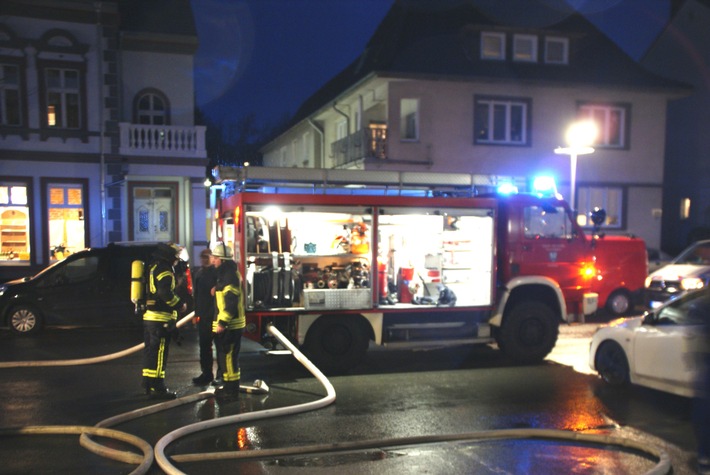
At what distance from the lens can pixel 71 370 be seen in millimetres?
8508

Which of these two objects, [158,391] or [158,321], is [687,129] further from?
[158,391]

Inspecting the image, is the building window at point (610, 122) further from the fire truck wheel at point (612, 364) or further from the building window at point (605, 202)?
the fire truck wheel at point (612, 364)

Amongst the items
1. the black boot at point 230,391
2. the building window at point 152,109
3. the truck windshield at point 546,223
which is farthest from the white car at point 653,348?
the building window at point 152,109

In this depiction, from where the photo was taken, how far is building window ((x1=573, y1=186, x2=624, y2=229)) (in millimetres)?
22188

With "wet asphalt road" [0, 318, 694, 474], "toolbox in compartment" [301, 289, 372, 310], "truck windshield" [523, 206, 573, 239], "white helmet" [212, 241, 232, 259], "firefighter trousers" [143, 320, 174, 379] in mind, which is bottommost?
"wet asphalt road" [0, 318, 694, 474]

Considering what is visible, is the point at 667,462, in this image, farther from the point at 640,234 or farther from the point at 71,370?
the point at 640,234

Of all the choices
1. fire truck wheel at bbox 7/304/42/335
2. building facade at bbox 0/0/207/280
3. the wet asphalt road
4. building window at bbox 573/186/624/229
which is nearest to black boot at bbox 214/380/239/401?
the wet asphalt road

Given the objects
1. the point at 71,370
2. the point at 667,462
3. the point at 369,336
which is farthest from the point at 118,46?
the point at 667,462

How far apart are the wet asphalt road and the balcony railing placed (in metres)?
11.8

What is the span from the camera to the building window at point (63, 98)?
1744 cm

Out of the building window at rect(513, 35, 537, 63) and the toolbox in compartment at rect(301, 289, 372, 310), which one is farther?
the building window at rect(513, 35, 537, 63)

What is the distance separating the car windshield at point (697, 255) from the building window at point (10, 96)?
58.1ft

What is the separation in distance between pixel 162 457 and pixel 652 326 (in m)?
5.39

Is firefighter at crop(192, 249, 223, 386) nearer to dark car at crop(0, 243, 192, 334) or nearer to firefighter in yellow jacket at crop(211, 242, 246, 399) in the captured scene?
firefighter in yellow jacket at crop(211, 242, 246, 399)
